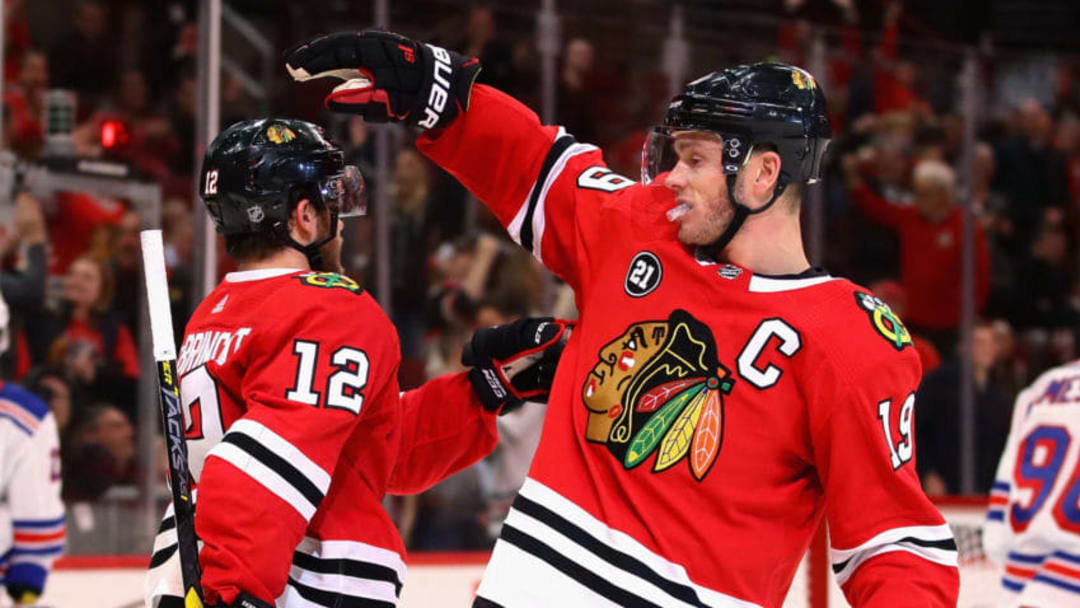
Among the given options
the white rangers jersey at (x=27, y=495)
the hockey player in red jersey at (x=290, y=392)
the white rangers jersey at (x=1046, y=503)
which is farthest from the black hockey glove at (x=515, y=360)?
the white rangers jersey at (x=27, y=495)

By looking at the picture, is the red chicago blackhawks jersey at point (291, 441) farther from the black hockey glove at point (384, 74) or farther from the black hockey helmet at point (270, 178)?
the black hockey glove at point (384, 74)

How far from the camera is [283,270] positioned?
7.53 ft

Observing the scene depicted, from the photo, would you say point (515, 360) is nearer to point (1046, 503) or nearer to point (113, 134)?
point (1046, 503)

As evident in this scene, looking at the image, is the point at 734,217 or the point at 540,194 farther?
the point at 540,194

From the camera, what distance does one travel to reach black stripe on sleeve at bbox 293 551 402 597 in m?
2.26

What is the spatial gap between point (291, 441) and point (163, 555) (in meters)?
0.34

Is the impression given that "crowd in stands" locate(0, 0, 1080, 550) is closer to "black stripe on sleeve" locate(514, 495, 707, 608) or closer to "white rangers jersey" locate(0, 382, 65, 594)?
"white rangers jersey" locate(0, 382, 65, 594)

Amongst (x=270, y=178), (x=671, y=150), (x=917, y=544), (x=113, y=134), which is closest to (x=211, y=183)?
(x=270, y=178)

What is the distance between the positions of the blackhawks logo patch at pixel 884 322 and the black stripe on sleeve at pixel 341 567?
2.81 ft

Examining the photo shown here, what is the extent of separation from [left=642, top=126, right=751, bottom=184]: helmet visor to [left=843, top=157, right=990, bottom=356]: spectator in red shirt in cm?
378

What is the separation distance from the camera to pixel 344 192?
7.76 ft

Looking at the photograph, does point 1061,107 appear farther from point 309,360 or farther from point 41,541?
point 309,360

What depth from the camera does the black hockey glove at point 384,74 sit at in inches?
79.7

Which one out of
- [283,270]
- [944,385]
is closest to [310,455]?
[283,270]
